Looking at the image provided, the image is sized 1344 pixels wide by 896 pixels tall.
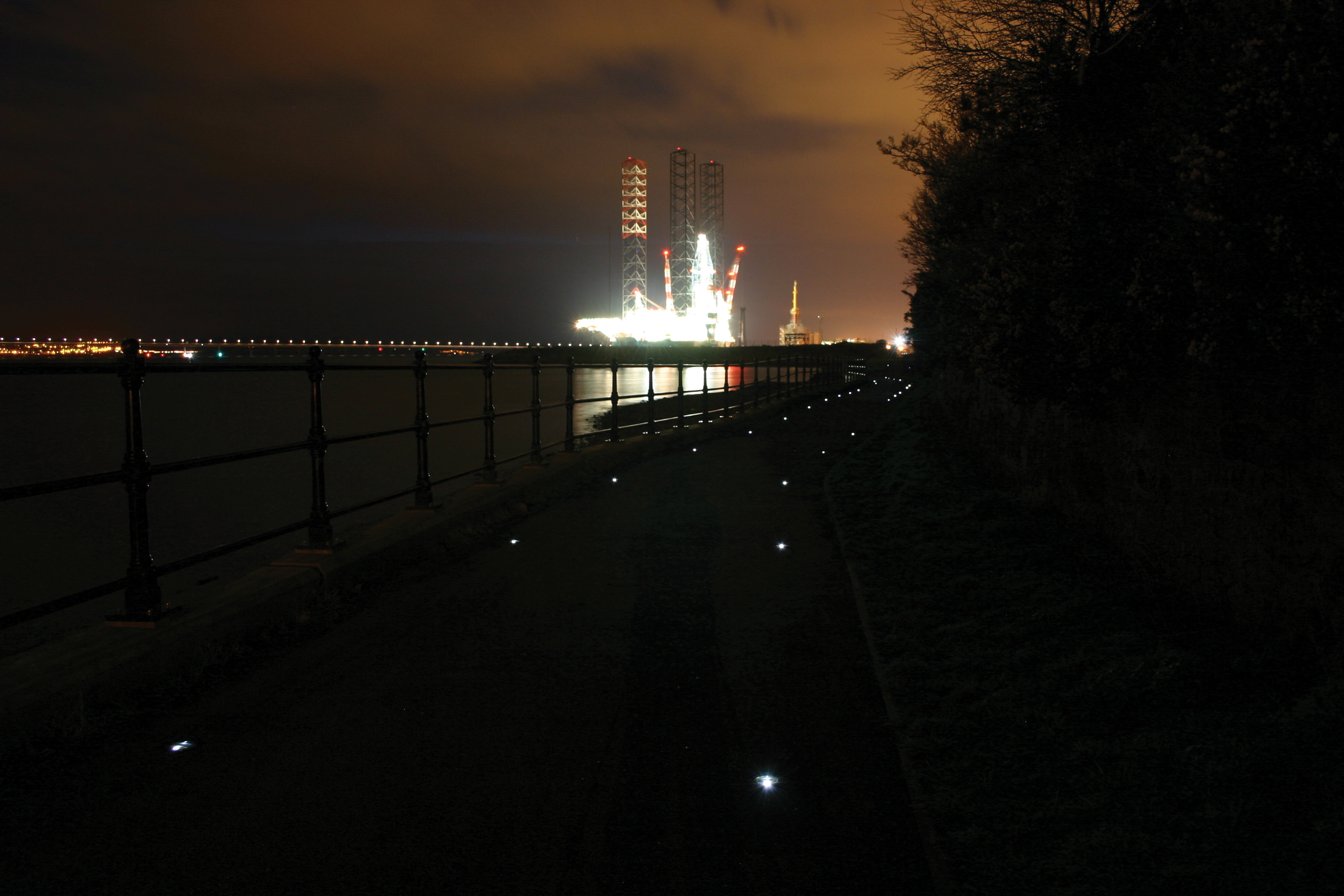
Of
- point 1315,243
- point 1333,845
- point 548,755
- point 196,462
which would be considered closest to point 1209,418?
point 1315,243

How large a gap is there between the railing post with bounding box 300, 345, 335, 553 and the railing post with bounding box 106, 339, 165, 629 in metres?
1.38

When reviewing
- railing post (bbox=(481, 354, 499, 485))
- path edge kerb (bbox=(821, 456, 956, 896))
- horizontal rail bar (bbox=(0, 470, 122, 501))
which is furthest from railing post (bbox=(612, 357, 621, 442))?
horizontal rail bar (bbox=(0, 470, 122, 501))

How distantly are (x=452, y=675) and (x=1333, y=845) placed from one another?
3.20 metres

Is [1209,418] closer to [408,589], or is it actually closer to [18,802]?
[408,589]

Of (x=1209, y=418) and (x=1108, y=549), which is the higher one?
(x=1209, y=418)

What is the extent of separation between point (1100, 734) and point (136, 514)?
401cm

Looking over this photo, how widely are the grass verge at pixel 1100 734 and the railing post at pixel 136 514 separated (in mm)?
3280

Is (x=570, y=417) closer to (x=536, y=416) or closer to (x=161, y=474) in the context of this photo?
(x=536, y=416)

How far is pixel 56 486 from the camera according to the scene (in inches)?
141

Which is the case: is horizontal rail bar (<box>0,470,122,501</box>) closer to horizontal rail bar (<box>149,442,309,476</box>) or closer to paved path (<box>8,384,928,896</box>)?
horizontal rail bar (<box>149,442,309,476</box>)

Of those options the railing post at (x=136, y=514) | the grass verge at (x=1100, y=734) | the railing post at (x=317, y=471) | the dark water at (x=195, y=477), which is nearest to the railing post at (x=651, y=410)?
the dark water at (x=195, y=477)

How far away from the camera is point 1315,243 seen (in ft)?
11.4

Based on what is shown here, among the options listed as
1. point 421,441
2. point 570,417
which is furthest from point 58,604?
point 570,417

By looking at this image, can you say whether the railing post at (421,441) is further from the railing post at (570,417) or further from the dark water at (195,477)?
the railing post at (570,417)
